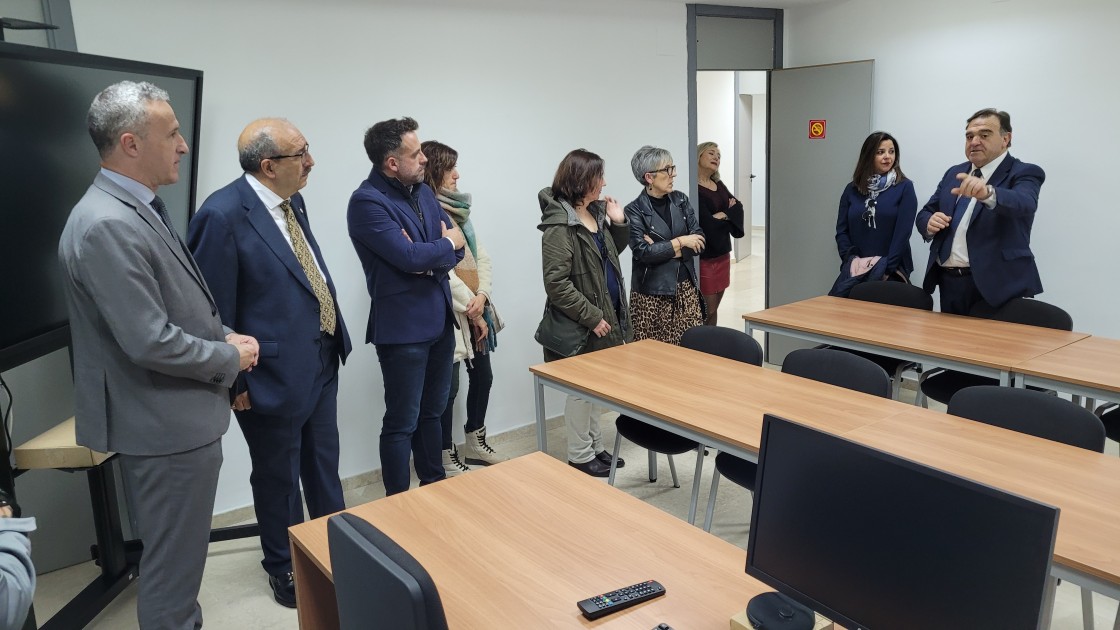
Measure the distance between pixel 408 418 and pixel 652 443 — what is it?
1074mm

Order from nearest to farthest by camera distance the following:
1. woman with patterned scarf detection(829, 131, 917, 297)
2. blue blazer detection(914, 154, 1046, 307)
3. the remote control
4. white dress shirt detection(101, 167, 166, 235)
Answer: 1. the remote control
2. white dress shirt detection(101, 167, 166, 235)
3. blue blazer detection(914, 154, 1046, 307)
4. woman with patterned scarf detection(829, 131, 917, 297)

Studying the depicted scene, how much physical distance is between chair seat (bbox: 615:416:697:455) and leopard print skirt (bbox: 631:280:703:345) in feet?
2.84

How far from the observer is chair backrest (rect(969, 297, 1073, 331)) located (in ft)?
11.6

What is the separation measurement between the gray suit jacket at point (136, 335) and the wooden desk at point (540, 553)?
1.84 feet

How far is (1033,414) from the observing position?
245 centimetres

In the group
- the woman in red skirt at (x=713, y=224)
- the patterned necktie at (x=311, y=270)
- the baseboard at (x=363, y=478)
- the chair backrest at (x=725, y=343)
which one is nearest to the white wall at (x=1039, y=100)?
the woman in red skirt at (x=713, y=224)

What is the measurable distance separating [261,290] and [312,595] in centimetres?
111

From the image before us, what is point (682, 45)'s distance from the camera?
5.25m

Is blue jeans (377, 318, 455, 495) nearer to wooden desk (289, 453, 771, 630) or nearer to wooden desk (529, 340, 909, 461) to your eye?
wooden desk (529, 340, 909, 461)

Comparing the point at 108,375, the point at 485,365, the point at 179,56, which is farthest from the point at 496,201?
the point at 108,375

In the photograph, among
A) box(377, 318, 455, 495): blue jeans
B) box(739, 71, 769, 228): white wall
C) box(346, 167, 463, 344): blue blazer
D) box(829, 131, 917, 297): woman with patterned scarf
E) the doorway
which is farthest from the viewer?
box(739, 71, 769, 228): white wall

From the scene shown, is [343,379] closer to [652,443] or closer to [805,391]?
[652,443]

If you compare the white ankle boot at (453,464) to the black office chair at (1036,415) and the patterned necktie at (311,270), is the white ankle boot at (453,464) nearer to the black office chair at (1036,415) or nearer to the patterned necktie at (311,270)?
the patterned necktie at (311,270)

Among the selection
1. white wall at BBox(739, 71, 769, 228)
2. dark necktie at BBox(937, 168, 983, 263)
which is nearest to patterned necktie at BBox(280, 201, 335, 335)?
dark necktie at BBox(937, 168, 983, 263)
